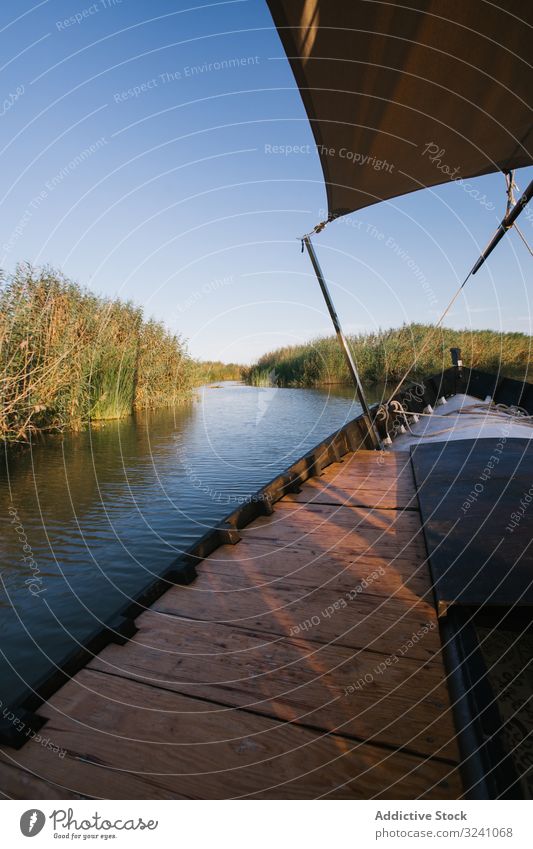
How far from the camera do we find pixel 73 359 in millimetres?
11266

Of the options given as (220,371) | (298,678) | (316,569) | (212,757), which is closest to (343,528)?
(316,569)

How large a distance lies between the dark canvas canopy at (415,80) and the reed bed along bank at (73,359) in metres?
7.34

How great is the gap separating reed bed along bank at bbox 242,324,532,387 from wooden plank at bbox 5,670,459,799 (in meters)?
18.8

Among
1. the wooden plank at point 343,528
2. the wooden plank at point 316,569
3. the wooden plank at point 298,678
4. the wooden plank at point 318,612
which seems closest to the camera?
the wooden plank at point 298,678

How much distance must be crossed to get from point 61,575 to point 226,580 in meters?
2.48

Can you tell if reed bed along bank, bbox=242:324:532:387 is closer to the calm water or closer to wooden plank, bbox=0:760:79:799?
the calm water

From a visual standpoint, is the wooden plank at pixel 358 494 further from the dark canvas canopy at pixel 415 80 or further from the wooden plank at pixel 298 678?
the dark canvas canopy at pixel 415 80

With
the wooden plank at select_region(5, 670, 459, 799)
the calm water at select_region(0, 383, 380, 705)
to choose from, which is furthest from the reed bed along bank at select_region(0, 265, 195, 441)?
the wooden plank at select_region(5, 670, 459, 799)
